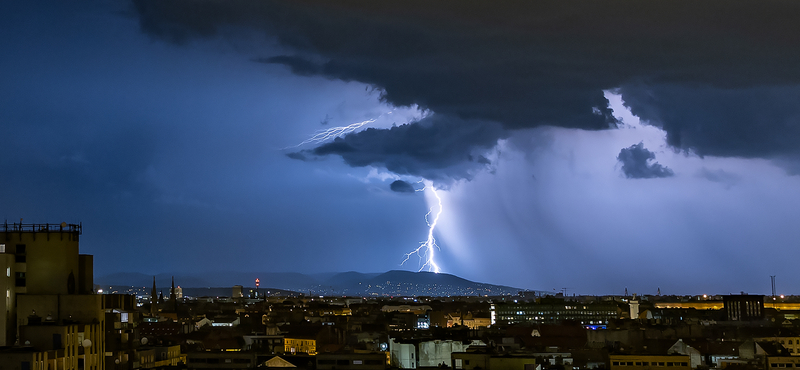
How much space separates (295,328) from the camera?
507ft

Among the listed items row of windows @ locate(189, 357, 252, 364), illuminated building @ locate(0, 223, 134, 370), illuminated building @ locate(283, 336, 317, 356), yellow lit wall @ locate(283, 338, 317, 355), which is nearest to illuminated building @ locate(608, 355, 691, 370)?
row of windows @ locate(189, 357, 252, 364)

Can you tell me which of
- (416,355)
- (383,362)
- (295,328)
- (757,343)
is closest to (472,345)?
(416,355)

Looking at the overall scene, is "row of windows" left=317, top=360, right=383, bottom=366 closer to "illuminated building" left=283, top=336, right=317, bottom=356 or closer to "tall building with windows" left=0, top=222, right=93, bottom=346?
"tall building with windows" left=0, top=222, right=93, bottom=346

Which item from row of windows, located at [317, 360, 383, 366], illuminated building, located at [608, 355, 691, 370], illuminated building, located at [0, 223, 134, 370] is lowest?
illuminated building, located at [608, 355, 691, 370]

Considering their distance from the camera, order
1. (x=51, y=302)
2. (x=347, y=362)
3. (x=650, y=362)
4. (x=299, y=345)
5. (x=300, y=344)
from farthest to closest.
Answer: (x=300, y=344) < (x=299, y=345) < (x=650, y=362) < (x=347, y=362) < (x=51, y=302)

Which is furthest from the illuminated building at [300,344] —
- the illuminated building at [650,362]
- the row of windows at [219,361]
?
the illuminated building at [650,362]

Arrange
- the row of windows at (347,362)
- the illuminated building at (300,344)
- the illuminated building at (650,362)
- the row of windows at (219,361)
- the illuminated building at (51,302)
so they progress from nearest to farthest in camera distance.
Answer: the illuminated building at (51,302)
the row of windows at (347,362)
the row of windows at (219,361)
the illuminated building at (650,362)
the illuminated building at (300,344)

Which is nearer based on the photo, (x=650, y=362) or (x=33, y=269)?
(x=33, y=269)

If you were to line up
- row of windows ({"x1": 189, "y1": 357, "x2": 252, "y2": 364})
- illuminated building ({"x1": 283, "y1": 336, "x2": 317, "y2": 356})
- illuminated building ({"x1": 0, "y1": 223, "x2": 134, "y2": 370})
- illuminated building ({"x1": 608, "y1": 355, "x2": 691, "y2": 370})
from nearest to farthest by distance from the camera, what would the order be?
illuminated building ({"x1": 0, "y1": 223, "x2": 134, "y2": 370}) → row of windows ({"x1": 189, "y1": 357, "x2": 252, "y2": 364}) → illuminated building ({"x1": 608, "y1": 355, "x2": 691, "y2": 370}) → illuminated building ({"x1": 283, "y1": 336, "x2": 317, "y2": 356})

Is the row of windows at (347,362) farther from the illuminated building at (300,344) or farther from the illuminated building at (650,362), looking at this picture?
the illuminated building at (300,344)

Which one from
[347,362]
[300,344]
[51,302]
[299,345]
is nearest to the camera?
[51,302]

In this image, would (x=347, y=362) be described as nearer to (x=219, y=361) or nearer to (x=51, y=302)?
(x=219, y=361)

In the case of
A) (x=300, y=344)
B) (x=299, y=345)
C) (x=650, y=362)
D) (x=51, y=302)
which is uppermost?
(x=51, y=302)

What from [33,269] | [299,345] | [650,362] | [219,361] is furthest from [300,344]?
[33,269]
